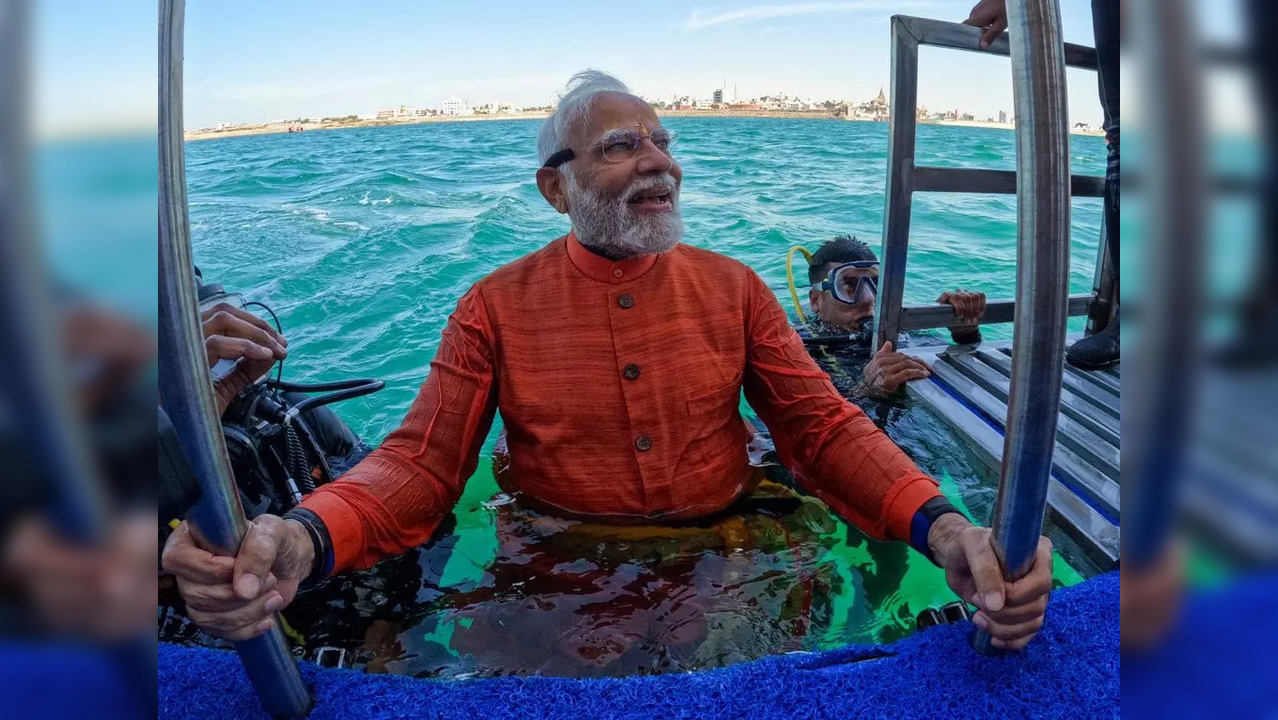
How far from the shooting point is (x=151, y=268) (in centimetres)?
32

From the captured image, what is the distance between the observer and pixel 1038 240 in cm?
87

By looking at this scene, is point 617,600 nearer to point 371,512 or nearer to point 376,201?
point 371,512

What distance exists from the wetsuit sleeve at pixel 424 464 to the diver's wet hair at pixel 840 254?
2.67 meters

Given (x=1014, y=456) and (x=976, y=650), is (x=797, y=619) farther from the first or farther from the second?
(x=1014, y=456)

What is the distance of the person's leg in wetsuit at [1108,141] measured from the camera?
2047 millimetres

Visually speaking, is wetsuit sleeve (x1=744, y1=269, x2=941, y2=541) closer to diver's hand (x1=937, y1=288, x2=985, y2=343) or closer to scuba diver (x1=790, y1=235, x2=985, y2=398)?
scuba diver (x1=790, y1=235, x2=985, y2=398)

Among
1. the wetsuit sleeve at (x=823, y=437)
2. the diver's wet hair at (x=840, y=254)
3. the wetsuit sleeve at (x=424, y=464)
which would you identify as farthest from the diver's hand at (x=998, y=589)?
the diver's wet hair at (x=840, y=254)

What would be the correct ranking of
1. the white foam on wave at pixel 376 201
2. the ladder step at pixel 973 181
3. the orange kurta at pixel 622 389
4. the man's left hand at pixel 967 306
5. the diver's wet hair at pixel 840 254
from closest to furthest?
the orange kurta at pixel 622 389 < the ladder step at pixel 973 181 < the man's left hand at pixel 967 306 < the diver's wet hair at pixel 840 254 < the white foam on wave at pixel 376 201

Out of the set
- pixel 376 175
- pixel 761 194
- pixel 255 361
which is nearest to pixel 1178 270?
pixel 255 361

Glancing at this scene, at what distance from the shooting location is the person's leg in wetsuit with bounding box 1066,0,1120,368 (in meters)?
2.05

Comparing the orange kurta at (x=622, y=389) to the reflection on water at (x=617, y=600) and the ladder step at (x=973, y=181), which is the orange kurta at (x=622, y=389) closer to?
the reflection on water at (x=617, y=600)

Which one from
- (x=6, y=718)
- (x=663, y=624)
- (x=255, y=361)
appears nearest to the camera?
(x=6, y=718)

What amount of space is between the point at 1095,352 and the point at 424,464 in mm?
2847

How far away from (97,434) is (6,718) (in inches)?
3.6
